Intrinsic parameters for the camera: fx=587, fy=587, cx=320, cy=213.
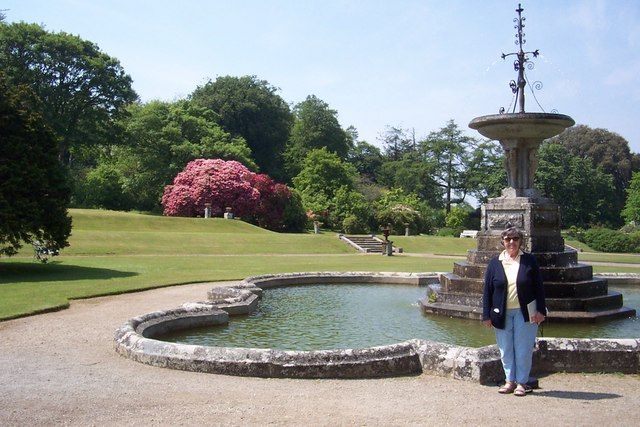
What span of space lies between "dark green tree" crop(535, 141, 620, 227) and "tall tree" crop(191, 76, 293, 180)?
31259mm

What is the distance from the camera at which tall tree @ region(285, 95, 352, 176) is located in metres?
74.2

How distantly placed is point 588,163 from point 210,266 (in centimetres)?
5873

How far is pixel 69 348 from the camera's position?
871 cm

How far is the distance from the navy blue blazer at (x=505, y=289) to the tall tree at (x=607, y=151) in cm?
7673

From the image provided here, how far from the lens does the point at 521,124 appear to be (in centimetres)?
1246

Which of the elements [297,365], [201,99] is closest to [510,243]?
[297,365]

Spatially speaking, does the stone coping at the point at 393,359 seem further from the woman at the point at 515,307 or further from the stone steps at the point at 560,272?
the stone steps at the point at 560,272

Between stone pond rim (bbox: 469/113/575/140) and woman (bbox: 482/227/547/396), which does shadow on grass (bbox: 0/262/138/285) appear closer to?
stone pond rim (bbox: 469/113/575/140)

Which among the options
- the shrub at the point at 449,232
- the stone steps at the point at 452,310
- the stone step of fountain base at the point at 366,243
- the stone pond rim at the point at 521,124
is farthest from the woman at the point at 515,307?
the shrub at the point at 449,232

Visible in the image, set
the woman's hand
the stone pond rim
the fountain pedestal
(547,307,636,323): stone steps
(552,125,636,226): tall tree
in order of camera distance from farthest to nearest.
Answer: (552,125,636,226): tall tree → the stone pond rim → the fountain pedestal → (547,307,636,323): stone steps → the woman's hand

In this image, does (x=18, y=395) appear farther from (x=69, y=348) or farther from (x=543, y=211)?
(x=543, y=211)

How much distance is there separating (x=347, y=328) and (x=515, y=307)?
4806 mm

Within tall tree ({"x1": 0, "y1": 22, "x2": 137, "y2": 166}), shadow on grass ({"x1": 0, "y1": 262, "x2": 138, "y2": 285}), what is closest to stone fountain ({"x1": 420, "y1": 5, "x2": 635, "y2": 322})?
shadow on grass ({"x1": 0, "y1": 262, "x2": 138, "y2": 285})

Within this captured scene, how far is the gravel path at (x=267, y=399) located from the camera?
17.9ft
